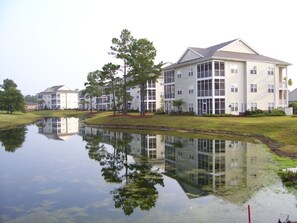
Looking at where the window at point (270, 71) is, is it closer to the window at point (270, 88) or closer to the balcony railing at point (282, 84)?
the window at point (270, 88)

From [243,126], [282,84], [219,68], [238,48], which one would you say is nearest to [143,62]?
[219,68]

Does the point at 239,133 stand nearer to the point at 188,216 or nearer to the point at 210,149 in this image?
the point at 210,149

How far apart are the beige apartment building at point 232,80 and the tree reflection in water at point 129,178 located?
25.3 meters

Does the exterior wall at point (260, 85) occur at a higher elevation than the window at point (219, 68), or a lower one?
lower

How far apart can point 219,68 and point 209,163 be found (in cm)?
2992

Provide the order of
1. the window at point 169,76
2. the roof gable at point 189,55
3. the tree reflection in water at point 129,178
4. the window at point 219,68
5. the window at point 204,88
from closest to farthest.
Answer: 1. the tree reflection in water at point 129,178
2. the window at point 219,68
3. the window at point 204,88
4. the roof gable at point 189,55
5. the window at point 169,76

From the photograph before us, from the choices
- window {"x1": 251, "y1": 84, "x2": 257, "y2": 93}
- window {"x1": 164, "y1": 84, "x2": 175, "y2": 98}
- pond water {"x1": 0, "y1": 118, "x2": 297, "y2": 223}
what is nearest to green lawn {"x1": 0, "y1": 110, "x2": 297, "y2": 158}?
pond water {"x1": 0, "y1": 118, "x2": 297, "y2": 223}

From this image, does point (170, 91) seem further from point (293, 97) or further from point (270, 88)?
point (293, 97)

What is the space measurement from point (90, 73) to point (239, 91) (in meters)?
57.2

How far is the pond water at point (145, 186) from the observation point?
11875 millimetres

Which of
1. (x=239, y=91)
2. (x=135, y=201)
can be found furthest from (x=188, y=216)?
(x=239, y=91)

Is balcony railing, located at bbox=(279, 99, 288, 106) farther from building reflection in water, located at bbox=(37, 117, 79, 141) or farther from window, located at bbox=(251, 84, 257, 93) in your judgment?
building reflection in water, located at bbox=(37, 117, 79, 141)

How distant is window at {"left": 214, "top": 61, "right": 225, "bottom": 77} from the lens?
48188mm

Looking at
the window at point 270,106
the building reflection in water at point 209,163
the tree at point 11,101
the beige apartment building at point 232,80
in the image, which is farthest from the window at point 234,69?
the tree at point 11,101
